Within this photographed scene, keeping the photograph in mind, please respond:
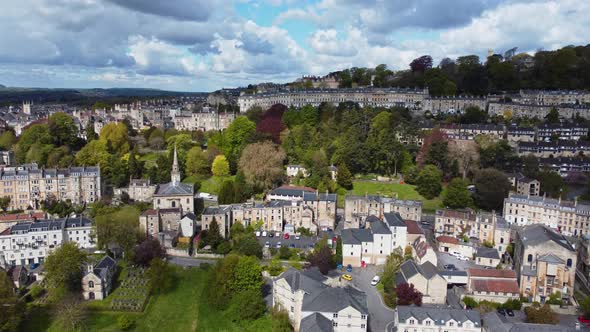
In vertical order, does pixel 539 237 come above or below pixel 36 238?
above

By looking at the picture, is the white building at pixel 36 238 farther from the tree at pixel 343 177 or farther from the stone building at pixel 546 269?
the stone building at pixel 546 269

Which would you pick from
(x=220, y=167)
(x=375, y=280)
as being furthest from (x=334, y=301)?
(x=220, y=167)

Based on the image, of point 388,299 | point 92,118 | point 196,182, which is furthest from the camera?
point 92,118

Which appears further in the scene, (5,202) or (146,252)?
(5,202)

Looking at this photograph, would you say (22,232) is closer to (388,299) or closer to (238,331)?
(238,331)

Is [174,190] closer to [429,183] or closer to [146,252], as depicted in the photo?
[146,252]

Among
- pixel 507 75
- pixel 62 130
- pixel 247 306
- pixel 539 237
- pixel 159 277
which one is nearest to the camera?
pixel 247 306

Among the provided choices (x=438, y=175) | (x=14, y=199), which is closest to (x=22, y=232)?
(x=14, y=199)
